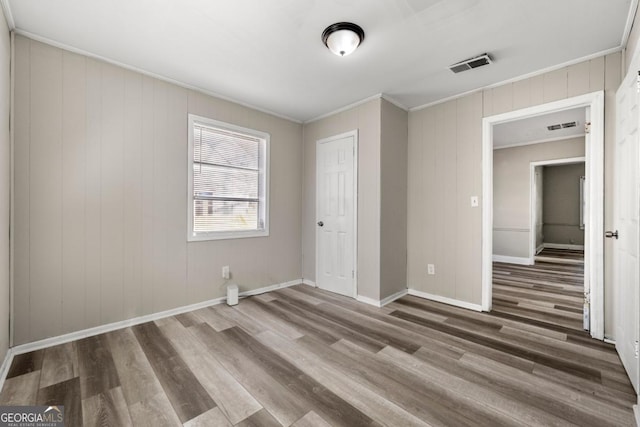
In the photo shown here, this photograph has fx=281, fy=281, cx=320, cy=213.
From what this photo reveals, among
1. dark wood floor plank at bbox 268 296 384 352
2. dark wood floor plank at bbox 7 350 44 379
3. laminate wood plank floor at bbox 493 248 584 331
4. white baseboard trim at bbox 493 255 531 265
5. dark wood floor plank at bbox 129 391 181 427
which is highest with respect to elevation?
white baseboard trim at bbox 493 255 531 265

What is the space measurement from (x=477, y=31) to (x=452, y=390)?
258 cm

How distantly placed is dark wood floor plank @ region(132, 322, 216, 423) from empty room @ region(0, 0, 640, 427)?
0.06ft

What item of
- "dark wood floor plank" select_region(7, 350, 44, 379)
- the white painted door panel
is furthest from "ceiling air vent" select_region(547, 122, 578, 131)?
"dark wood floor plank" select_region(7, 350, 44, 379)

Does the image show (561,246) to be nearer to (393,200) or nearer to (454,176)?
(454,176)

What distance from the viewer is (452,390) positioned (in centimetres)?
176

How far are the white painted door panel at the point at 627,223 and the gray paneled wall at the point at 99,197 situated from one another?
3.57m

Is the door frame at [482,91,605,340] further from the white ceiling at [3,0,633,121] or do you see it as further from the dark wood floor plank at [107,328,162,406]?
the dark wood floor plank at [107,328,162,406]

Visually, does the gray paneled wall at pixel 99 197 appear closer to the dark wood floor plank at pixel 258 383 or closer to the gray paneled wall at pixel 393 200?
the dark wood floor plank at pixel 258 383

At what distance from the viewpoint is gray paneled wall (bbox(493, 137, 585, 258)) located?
19.1 ft

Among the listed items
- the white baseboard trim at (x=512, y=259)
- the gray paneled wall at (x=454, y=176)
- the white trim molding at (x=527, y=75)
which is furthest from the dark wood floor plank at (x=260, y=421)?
the white baseboard trim at (x=512, y=259)

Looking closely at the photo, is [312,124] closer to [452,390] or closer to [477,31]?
[477,31]

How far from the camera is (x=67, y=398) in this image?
1670mm

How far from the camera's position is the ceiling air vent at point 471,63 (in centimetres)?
253

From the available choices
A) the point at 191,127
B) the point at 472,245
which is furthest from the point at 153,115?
the point at 472,245
